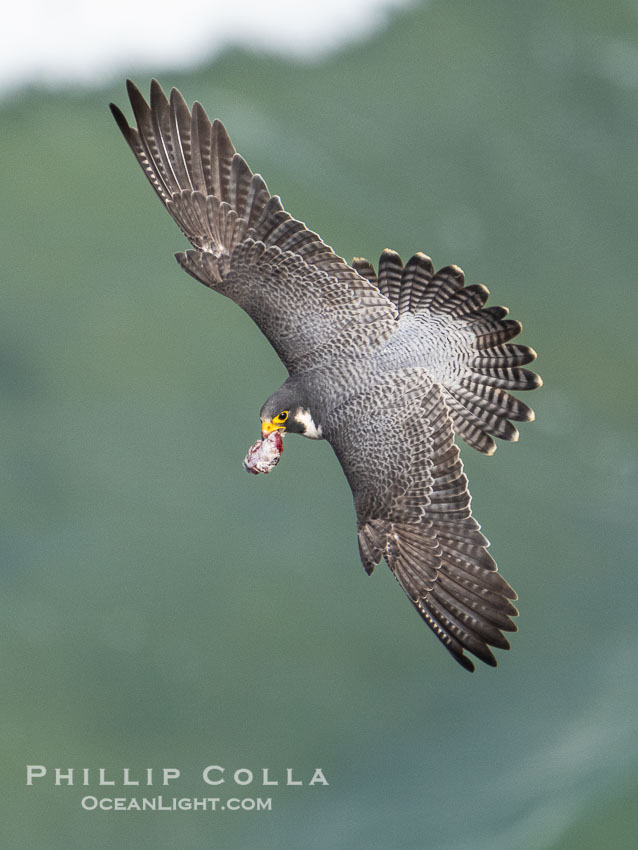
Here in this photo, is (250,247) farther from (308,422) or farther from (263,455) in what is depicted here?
(263,455)

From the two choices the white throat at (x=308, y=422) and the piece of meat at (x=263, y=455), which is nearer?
the white throat at (x=308, y=422)

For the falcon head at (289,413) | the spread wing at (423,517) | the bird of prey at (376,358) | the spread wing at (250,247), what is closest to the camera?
the spread wing at (423,517)

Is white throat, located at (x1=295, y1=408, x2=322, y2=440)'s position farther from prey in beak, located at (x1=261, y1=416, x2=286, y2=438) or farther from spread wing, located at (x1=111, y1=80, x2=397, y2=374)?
spread wing, located at (x1=111, y1=80, x2=397, y2=374)

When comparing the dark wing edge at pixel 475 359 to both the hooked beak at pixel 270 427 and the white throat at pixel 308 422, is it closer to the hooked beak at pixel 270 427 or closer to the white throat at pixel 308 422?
the white throat at pixel 308 422

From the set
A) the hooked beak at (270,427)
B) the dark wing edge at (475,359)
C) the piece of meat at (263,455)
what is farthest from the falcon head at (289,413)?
the dark wing edge at (475,359)

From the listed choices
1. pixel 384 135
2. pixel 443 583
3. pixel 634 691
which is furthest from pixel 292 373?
pixel 384 135

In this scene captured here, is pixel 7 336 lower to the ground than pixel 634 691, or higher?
higher

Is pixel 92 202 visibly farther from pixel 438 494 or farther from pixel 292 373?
pixel 438 494

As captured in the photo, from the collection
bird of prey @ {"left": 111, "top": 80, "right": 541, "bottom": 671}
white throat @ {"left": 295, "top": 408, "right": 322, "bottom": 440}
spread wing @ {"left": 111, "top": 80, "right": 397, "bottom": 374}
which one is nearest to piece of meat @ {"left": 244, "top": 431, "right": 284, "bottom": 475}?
bird of prey @ {"left": 111, "top": 80, "right": 541, "bottom": 671}
